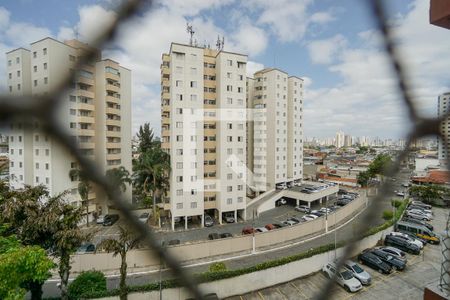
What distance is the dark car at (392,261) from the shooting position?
8.69m

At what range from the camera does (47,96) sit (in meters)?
0.29

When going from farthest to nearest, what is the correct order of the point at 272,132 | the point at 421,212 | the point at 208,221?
the point at 272,132 < the point at 421,212 < the point at 208,221

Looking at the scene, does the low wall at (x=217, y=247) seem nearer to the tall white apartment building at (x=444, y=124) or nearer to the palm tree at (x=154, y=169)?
the palm tree at (x=154, y=169)

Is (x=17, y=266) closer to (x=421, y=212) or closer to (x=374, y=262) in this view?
(x=374, y=262)

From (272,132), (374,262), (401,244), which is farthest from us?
(272,132)

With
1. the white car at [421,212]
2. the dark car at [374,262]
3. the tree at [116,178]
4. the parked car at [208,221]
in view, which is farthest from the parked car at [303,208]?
the tree at [116,178]

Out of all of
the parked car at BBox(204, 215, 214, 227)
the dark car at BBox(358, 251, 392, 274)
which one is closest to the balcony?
the dark car at BBox(358, 251, 392, 274)

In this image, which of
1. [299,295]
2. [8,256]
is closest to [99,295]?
[8,256]

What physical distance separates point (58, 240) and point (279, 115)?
17368 mm

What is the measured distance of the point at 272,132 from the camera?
19.8 metres

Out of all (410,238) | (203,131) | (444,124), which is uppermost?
(203,131)

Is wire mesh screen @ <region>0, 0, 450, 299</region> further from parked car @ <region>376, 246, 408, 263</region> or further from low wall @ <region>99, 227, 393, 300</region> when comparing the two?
parked car @ <region>376, 246, 408, 263</region>

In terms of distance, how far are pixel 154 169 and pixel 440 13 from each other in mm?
10749

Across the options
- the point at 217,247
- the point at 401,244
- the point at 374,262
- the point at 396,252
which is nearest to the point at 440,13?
the point at 217,247
